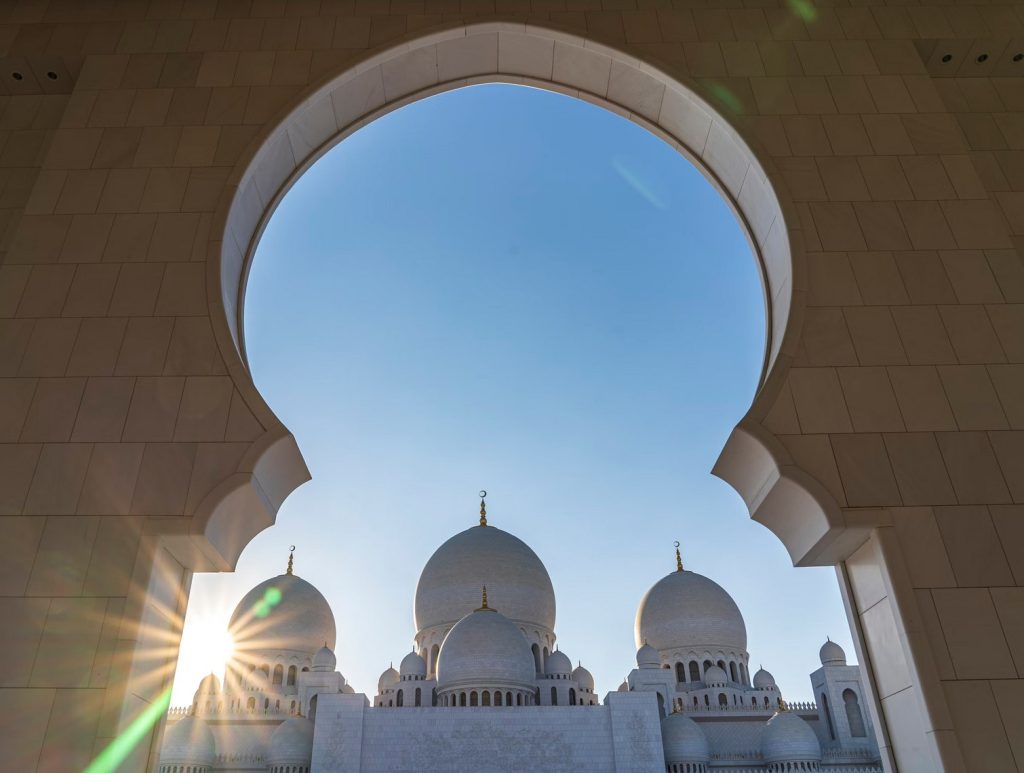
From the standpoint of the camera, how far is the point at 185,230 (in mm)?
3498

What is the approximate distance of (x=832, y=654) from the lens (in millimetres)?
26938

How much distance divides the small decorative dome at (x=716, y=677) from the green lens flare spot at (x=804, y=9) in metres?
25.6

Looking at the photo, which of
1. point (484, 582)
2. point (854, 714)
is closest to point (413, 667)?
point (484, 582)

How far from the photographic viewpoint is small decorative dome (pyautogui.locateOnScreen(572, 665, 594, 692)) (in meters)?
25.3

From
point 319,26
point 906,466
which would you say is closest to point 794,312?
point 906,466

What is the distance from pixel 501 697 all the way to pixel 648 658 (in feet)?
23.1

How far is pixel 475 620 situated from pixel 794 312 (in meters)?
21.4

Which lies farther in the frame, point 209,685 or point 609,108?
point 209,685

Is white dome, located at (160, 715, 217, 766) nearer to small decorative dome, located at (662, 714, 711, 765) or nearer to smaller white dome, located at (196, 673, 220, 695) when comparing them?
smaller white dome, located at (196, 673, 220, 695)

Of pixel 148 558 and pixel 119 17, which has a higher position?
pixel 119 17

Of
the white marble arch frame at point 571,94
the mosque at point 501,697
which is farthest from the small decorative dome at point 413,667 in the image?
the white marble arch frame at point 571,94

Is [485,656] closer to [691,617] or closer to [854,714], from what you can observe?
[691,617]

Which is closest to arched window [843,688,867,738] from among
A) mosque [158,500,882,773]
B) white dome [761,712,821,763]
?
mosque [158,500,882,773]

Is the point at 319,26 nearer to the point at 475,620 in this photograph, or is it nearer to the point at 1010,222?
the point at 1010,222
